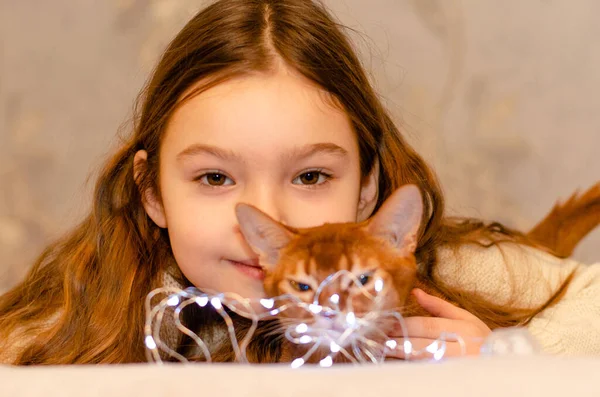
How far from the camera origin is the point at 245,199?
144cm

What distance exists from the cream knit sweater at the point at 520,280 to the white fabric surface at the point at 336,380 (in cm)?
81

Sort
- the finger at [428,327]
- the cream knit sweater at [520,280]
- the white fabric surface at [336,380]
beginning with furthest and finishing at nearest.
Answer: the cream knit sweater at [520,280], the finger at [428,327], the white fabric surface at [336,380]

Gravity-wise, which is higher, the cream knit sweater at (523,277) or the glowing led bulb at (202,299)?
the glowing led bulb at (202,299)

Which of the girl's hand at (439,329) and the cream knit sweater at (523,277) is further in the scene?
the cream knit sweater at (523,277)

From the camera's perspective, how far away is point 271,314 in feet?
4.11

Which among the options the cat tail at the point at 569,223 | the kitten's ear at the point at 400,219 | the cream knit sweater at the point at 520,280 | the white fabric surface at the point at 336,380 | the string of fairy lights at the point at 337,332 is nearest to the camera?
the white fabric surface at the point at 336,380

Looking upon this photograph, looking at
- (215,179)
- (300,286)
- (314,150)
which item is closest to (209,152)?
(215,179)

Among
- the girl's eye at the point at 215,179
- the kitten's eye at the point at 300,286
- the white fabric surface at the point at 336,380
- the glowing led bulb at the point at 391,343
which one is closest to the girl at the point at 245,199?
the girl's eye at the point at 215,179

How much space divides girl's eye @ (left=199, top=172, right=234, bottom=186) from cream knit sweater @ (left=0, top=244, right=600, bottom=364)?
34 centimetres

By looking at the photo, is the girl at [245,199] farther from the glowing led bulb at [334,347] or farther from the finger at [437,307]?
the glowing led bulb at [334,347]

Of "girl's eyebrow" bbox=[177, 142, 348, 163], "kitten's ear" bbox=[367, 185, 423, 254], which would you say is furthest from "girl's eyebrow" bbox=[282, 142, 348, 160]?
"kitten's ear" bbox=[367, 185, 423, 254]

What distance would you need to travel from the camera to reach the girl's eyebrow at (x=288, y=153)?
1.42 meters

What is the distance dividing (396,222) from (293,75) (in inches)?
16.8

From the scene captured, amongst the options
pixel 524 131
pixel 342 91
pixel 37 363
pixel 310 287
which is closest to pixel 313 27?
pixel 342 91
